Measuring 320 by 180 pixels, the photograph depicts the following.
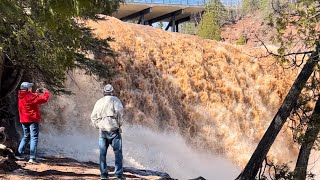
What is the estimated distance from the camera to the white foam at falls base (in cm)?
1400

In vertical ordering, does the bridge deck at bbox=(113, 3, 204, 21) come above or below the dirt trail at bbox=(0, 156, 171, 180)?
above

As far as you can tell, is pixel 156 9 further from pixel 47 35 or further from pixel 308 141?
pixel 308 141

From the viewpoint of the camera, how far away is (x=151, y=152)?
15961mm

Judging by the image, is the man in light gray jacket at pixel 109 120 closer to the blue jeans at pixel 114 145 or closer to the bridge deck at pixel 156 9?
the blue jeans at pixel 114 145

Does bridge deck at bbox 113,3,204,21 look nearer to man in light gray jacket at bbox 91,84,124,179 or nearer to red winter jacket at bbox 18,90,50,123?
red winter jacket at bbox 18,90,50,123

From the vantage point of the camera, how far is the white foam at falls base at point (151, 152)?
14000mm

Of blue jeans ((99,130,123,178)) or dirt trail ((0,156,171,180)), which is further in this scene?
dirt trail ((0,156,171,180))

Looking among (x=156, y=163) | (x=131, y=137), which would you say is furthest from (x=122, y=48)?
(x=156, y=163)

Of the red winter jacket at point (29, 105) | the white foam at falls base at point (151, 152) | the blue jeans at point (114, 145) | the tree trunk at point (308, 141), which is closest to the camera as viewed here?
the blue jeans at point (114, 145)

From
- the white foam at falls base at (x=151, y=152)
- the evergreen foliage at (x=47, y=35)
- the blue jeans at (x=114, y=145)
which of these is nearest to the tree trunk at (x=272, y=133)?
the blue jeans at (x=114, y=145)

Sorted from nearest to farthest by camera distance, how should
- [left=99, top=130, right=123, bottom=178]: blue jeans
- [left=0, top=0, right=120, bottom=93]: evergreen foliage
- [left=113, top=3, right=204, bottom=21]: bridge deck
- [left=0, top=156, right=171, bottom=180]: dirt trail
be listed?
[left=0, top=0, right=120, bottom=93]: evergreen foliage
[left=99, top=130, right=123, bottom=178]: blue jeans
[left=0, top=156, right=171, bottom=180]: dirt trail
[left=113, top=3, right=204, bottom=21]: bridge deck

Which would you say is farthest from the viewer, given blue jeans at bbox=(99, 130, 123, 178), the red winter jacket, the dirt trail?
the red winter jacket

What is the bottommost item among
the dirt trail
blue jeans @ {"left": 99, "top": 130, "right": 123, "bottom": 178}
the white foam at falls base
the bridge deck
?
the dirt trail

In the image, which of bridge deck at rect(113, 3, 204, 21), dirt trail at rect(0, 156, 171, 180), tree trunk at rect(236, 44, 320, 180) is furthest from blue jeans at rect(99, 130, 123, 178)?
bridge deck at rect(113, 3, 204, 21)
